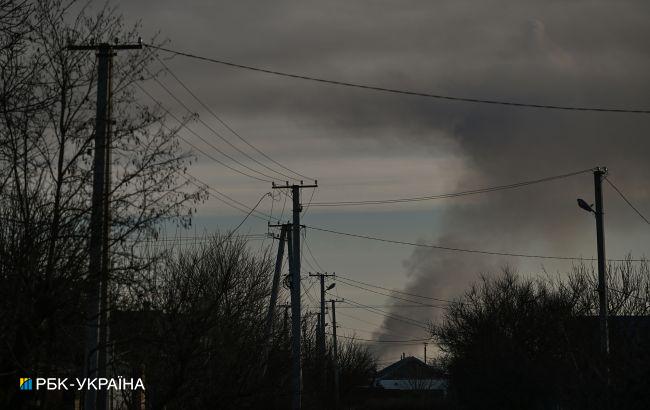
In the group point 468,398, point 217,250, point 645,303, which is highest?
point 217,250

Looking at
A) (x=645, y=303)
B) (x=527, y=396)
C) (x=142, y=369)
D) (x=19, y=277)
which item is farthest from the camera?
(x=527, y=396)

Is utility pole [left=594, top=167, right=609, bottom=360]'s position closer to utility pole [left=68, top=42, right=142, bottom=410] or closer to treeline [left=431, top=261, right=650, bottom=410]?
treeline [left=431, top=261, right=650, bottom=410]

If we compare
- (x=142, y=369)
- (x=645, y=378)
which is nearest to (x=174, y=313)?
(x=142, y=369)

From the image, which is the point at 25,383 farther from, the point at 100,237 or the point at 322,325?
the point at 322,325

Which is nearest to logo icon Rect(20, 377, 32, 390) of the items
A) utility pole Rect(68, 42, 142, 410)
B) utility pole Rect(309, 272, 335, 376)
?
utility pole Rect(68, 42, 142, 410)

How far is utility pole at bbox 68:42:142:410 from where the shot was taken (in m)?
11.2

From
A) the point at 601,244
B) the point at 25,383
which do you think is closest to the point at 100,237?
the point at 25,383

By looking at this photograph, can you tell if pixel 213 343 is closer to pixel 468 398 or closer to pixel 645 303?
pixel 645 303

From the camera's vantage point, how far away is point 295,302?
100 feet

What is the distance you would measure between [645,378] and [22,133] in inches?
400

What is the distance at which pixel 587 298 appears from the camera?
99.5 feet

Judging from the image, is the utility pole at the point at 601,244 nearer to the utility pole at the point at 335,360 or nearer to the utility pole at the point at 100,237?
the utility pole at the point at 100,237

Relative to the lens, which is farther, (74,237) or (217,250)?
(217,250)

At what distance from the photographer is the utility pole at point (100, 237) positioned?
36.7 feet
